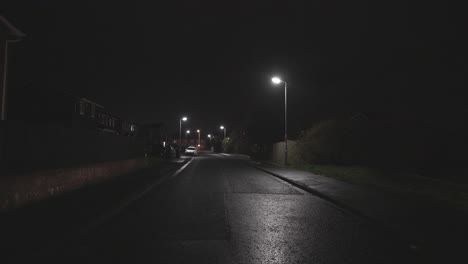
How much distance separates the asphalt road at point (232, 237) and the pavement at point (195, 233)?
0.01 meters

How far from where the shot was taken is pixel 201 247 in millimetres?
5738

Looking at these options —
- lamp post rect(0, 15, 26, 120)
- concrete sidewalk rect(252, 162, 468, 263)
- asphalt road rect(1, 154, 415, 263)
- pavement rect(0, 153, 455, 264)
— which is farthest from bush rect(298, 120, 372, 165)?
lamp post rect(0, 15, 26, 120)

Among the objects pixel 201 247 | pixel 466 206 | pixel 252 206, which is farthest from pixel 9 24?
pixel 466 206

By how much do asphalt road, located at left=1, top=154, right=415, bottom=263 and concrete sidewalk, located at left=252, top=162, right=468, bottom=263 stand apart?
0.30 meters

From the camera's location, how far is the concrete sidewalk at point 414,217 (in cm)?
576

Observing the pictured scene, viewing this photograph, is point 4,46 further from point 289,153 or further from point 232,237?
point 289,153

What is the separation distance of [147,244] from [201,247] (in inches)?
36.8

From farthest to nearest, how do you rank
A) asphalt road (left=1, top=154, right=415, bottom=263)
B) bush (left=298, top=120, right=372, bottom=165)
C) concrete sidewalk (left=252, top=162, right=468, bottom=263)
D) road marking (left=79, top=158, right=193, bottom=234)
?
bush (left=298, top=120, right=372, bottom=165) < road marking (left=79, top=158, right=193, bottom=234) < concrete sidewalk (left=252, top=162, right=468, bottom=263) < asphalt road (left=1, top=154, right=415, bottom=263)

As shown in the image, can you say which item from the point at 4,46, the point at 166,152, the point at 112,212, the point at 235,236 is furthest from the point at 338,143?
the point at 166,152

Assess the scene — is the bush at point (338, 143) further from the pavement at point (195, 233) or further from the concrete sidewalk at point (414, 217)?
the pavement at point (195, 233)

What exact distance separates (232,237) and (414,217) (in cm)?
435

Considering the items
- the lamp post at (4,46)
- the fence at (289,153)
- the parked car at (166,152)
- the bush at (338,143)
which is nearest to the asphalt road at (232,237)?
the lamp post at (4,46)

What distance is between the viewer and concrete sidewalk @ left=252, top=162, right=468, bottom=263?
5.76m

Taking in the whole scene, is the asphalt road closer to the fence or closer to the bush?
the bush
